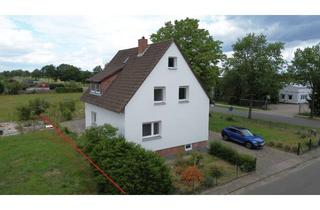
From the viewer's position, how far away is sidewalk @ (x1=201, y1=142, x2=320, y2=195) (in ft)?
44.8

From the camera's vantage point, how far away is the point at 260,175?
15891mm

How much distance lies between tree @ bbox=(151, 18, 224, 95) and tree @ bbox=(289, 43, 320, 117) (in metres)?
21.5

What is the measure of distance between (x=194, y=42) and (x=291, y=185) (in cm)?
1752

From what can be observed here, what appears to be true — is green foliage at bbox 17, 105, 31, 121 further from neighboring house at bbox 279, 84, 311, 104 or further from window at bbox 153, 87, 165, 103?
neighboring house at bbox 279, 84, 311, 104

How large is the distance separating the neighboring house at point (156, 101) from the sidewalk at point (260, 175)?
542cm

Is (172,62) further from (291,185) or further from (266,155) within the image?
(291,185)

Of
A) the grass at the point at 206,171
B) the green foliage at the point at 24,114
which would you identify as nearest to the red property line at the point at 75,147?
the green foliage at the point at 24,114

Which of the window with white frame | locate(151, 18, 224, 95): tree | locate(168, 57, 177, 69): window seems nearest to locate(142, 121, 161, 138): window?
locate(168, 57, 177, 69): window

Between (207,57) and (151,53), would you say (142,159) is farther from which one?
(207,57)

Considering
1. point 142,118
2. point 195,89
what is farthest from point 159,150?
point 195,89

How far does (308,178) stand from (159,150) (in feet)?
32.0

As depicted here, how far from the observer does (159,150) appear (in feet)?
59.0

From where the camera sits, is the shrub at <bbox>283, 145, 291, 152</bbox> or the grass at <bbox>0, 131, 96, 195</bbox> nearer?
the grass at <bbox>0, 131, 96, 195</bbox>

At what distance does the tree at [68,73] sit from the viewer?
11706cm
